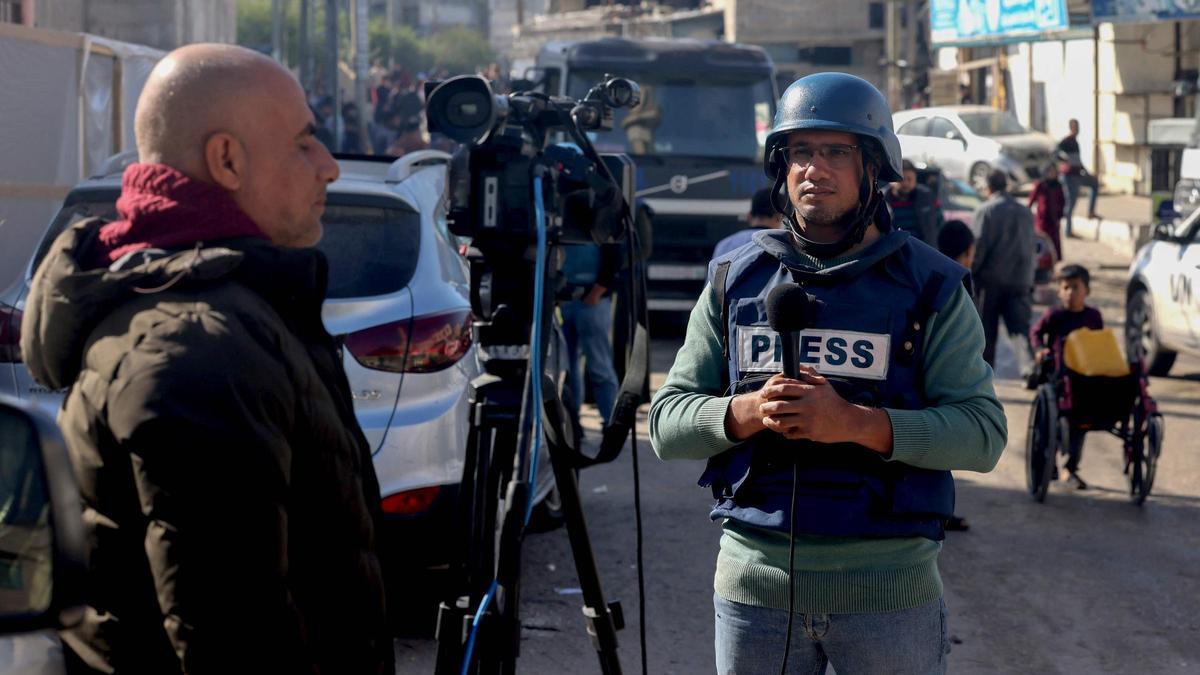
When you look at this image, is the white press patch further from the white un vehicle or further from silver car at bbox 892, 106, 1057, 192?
silver car at bbox 892, 106, 1057, 192

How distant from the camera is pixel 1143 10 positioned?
2023cm

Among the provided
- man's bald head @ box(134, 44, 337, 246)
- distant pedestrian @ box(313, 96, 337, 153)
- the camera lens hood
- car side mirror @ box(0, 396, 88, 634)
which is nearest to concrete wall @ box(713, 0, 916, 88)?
distant pedestrian @ box(313, 96, 337, 153)

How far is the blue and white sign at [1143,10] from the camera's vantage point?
19.9 meters

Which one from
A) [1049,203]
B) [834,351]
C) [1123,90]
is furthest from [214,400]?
[1123,90]

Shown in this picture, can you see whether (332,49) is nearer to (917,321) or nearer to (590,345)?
(590,345)

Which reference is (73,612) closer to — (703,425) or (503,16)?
(703,425)

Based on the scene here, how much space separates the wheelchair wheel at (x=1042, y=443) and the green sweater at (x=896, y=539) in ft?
16.8

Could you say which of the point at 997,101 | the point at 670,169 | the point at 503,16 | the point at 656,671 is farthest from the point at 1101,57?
the point at 503,16

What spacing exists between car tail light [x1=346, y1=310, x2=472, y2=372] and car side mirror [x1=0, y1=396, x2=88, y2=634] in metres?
3.13

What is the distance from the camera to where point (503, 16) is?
10956 cm

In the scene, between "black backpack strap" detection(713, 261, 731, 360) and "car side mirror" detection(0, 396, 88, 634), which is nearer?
"car side mirror" detection(0, 396, 88, 634)

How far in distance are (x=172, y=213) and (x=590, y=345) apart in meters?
6.63

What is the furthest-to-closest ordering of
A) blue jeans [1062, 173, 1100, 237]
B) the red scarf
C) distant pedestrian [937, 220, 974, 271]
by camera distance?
blue jeans [1062, 173, 1100, 237], distant pedestrian [937, 220, 974, 271], the red scarf

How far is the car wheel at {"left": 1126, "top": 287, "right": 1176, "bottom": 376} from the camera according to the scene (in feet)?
41.1
